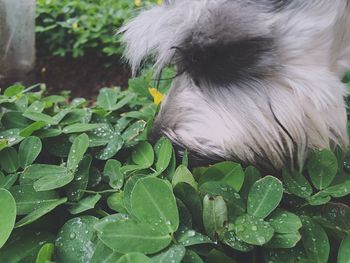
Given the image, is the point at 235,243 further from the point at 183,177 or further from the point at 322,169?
the point at 322,169

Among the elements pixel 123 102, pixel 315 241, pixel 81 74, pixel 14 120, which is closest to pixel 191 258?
pixel 315 241

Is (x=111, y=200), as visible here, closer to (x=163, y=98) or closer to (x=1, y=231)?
(x=1, y=231)

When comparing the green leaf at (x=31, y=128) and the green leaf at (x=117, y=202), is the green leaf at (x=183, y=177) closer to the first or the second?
the green leaf at (x=117, y=202)

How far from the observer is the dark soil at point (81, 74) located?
3602 millimetres

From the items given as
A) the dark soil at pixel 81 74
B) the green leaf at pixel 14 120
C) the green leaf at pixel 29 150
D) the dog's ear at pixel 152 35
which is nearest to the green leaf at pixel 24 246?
the green leaf at pixel 29 150

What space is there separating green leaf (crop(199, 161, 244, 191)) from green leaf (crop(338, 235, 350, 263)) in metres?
0.24

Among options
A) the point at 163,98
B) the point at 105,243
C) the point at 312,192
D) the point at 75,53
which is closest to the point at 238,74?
the point at 163,98

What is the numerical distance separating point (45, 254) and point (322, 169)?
0.65 meters

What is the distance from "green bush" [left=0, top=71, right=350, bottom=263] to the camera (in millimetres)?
928

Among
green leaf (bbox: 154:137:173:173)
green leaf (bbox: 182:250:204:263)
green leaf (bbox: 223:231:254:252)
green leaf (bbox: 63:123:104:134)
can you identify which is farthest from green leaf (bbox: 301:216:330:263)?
green leaf (bbox: 63:123:104:134)

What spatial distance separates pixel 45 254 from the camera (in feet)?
2.97

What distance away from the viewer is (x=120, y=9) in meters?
3.88

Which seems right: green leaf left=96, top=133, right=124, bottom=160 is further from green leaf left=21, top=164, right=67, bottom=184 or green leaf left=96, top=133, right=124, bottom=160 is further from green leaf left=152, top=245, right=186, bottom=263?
green leaf left=152, top=245, right=186, bottom=263

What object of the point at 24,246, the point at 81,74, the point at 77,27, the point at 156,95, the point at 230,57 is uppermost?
the point at 230,57
